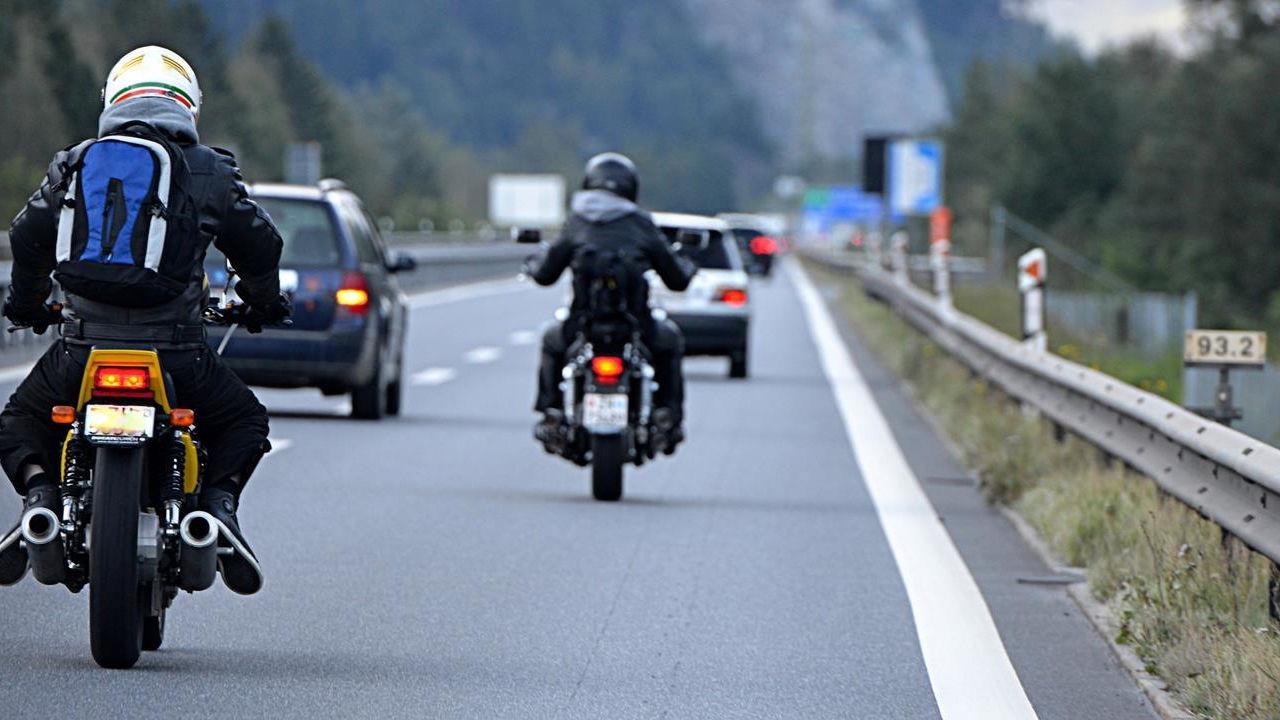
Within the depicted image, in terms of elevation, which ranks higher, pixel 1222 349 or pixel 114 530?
pixel 1222 349

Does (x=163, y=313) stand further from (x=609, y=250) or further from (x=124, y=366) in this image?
(x=609, y=250)

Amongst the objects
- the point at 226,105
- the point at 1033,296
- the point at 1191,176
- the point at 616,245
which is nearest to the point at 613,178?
the point at 616,245

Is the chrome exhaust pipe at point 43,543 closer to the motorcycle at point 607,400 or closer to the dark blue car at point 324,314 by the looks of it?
the motorcycle at point 607,400

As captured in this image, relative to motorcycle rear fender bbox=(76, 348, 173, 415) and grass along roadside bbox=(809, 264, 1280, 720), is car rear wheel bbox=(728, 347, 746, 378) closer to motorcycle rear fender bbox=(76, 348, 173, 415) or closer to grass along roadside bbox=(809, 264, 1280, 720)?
grass along roadside bbox=(809, 264, 1280, 720)

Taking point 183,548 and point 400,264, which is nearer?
point 183,548

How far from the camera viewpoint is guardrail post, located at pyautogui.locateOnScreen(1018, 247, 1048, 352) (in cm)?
1620

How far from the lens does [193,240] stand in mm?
6699

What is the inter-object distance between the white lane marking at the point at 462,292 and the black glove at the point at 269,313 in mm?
29917

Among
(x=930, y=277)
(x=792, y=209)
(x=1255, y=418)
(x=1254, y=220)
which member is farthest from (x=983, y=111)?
(x=1255, y=418)

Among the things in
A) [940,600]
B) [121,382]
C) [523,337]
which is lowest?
[523,337]

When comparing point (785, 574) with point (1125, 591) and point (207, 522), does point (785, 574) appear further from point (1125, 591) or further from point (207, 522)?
point (207, 522)

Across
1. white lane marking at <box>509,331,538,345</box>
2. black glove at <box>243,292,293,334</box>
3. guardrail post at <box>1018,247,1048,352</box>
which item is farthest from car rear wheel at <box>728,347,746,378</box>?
black glove at <box>243,292,293,334</box>

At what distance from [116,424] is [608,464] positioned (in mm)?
5649

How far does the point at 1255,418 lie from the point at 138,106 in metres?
8.10
